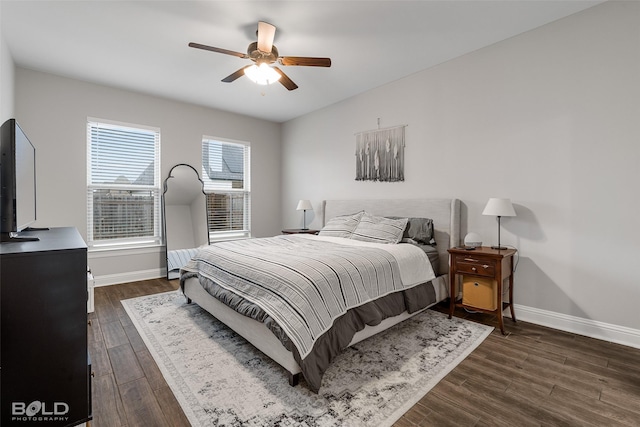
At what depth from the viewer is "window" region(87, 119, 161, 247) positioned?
4184 millimetres

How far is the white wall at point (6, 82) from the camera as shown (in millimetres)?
2824

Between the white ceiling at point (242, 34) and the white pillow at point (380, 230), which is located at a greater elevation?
the white ceiling at point (242, 34)

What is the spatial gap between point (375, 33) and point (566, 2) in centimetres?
161

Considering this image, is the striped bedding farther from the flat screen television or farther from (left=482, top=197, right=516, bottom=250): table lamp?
the flat screen television

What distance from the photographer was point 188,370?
2076mm

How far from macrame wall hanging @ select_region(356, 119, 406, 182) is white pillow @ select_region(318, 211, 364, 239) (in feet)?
2.13

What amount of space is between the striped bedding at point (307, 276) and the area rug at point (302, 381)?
323 millimetres

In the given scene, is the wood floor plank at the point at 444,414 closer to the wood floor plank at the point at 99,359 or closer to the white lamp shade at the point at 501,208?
the white lamp shade at the point at 501,208

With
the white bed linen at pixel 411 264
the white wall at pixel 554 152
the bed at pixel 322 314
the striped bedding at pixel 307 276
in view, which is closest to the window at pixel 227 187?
the bed at pixel 322 314

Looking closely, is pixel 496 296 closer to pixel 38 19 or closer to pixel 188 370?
pixel 188 370

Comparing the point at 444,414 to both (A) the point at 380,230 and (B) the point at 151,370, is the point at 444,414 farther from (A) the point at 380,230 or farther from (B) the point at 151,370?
(A) the point at 380,230

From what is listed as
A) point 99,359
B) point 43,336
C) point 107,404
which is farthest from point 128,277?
point 43,336

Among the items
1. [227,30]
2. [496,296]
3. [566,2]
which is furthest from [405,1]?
[496,296]

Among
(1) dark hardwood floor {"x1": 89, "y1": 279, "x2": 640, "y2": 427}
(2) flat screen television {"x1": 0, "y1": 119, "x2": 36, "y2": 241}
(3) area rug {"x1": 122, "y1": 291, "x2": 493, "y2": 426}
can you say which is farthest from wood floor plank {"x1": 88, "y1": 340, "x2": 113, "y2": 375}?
(2) flat screen television {"x1": 0, "y1": 119, "x2": 36, "y2": 241}
